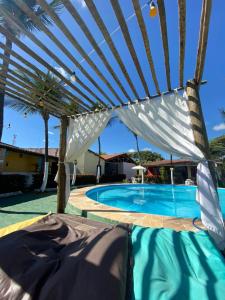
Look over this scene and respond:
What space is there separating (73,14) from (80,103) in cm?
267

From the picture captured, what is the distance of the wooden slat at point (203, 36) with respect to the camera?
2.12 meters

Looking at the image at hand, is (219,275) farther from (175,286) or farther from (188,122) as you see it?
(188,122)

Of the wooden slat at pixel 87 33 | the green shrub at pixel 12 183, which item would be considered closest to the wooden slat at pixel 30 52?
the wooden slat at pixel 87 33

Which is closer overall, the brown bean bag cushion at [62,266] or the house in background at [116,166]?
the brown bean bag cushion at [62,266]

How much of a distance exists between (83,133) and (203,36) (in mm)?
3781

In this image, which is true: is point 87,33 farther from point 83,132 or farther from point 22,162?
point 22,162

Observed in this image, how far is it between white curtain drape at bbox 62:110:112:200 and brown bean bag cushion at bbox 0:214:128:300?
9.89ft

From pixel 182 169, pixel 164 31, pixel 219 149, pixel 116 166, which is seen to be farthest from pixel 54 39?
pixel 219 149

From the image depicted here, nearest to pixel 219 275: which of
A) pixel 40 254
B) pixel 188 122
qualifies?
pixel 40 254

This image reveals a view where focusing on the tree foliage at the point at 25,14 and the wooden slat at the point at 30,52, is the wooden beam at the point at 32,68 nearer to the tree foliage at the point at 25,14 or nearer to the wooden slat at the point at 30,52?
the wooden slat at the point at 30,52

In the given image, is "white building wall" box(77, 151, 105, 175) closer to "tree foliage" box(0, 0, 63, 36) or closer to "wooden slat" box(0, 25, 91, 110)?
"tree foliage" box(0, 0, 63, 36)

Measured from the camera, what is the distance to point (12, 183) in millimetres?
9984

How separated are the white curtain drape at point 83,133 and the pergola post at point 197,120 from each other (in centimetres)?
231

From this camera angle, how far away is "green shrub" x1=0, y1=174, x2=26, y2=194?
371 inches
